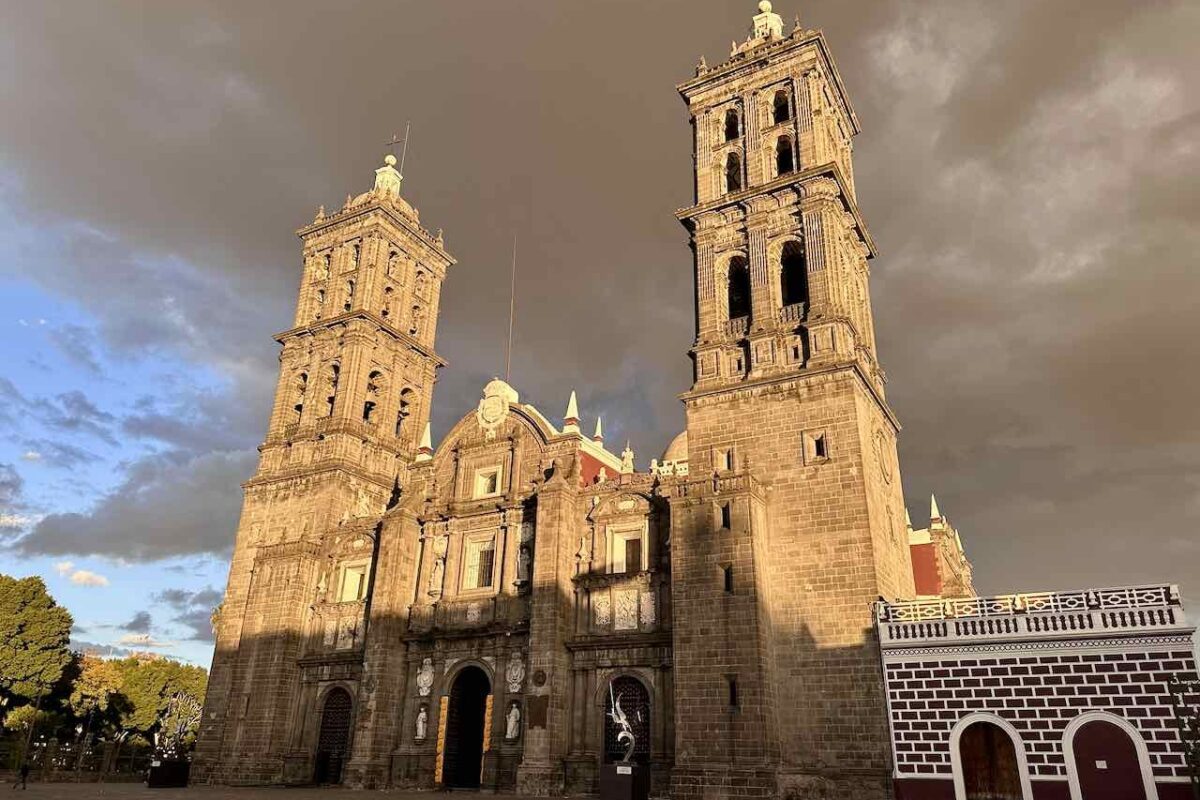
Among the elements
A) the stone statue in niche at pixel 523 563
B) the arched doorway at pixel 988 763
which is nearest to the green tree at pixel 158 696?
the stone statue in niche at pixel 523 563

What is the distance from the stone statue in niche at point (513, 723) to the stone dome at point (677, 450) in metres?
17.1

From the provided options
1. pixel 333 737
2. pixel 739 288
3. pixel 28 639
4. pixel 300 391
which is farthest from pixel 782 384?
pixel 28 639

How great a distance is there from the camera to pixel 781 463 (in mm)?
30562

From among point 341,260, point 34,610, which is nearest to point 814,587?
point 341,260

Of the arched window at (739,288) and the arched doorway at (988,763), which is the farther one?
the arched window at (739,288)

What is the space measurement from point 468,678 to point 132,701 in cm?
3976

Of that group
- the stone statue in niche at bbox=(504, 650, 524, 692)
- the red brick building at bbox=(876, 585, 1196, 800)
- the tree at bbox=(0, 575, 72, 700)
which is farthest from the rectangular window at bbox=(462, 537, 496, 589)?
the tree at bbox=(0, 575, 72, 700)

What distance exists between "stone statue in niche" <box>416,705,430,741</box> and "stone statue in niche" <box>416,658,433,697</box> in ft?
2.21

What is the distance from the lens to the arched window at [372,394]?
150ft

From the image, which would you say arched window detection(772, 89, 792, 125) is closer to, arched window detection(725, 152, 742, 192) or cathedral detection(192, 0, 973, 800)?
cathedral detection(192, 0, 973, 800)

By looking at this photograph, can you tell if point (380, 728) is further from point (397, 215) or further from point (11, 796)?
point (397, 215)

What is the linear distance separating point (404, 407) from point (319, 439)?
19.3 ft

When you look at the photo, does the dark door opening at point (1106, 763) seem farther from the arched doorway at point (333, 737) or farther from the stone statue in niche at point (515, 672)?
the arched doorway at point (333, 737)

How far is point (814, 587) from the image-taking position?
28234mm
